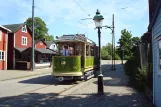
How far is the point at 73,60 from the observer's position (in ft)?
60.2

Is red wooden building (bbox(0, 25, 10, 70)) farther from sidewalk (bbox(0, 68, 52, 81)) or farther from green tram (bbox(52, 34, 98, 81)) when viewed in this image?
green tram (bbox(52, 34, 98, 81))

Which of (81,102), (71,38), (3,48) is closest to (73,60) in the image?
(71,38)

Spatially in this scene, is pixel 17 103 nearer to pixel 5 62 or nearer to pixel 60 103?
pixel 60 103

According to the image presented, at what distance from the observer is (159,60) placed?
875cm

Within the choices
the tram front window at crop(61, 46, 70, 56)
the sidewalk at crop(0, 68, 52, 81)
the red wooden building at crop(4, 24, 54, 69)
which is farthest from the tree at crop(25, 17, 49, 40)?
the tram front window at crop(61, 46, 70, 56)

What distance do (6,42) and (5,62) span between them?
301cm

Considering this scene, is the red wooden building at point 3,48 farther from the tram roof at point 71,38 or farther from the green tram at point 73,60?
the tram roof at point 71,38

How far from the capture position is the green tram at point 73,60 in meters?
18.3

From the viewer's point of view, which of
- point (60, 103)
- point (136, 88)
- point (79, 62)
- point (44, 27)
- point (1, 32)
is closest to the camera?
point (60, 103)

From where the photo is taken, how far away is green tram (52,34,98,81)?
18344mm

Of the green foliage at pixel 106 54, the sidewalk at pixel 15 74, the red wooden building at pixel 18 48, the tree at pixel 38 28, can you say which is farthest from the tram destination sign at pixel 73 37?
the tree at pixel 38 28

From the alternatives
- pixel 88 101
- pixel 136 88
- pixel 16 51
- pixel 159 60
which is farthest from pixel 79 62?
pixel 16 51

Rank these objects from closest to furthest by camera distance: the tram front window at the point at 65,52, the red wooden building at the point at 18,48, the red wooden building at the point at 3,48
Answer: the tram front window at the point at 65,52 → the red wooden building at the point at 3,48 → the red wooden building at the point at 18,48

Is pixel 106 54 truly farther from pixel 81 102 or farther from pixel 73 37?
pixel 81 102
